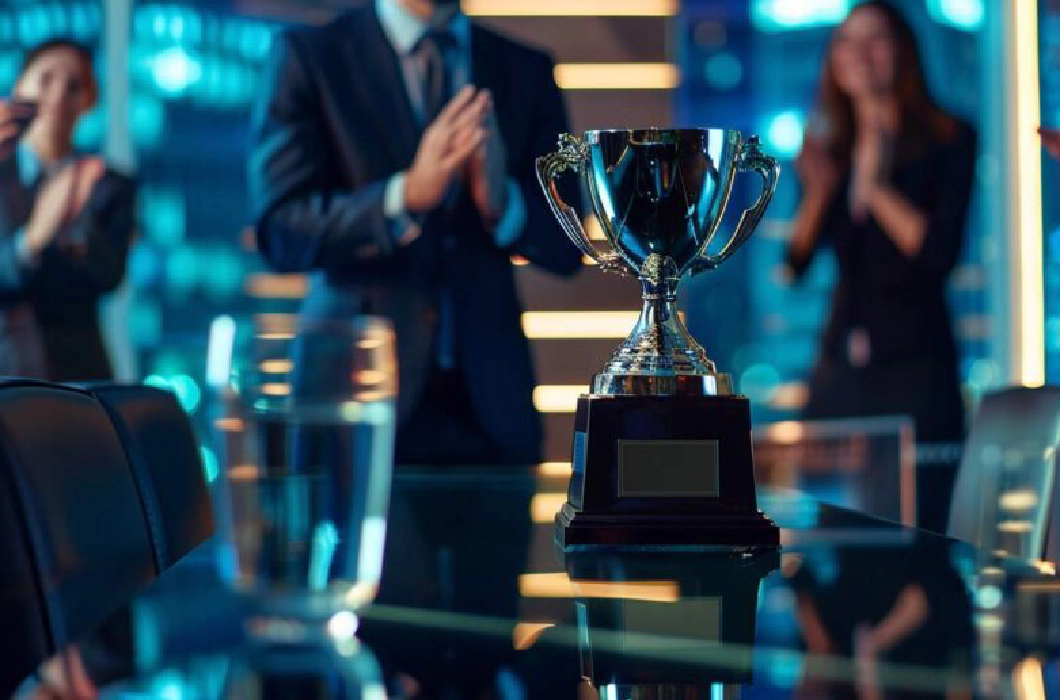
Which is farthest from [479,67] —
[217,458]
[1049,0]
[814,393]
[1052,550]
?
[217,458]

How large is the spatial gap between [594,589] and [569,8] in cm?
282

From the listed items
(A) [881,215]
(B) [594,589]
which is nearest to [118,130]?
(A) [881,215]

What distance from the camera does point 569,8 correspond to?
339cm

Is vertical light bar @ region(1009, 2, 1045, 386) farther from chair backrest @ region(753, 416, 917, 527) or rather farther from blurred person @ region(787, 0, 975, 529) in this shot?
chair backrest @ region(753, 416, 917, 527)

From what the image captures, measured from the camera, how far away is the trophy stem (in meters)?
1.02

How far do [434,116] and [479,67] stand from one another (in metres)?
0.17

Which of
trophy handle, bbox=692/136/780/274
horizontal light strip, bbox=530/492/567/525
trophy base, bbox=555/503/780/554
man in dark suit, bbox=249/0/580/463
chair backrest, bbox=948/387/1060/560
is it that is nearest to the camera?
trophy base, bbox=555/503/780/554

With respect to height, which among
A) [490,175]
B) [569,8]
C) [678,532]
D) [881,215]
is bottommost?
[678,532]

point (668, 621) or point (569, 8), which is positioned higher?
point (569, 8)

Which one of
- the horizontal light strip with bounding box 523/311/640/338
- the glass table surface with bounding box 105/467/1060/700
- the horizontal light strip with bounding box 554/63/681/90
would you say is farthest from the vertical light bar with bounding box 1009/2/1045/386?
the glass table surface with bounding box 105/467/1060/700

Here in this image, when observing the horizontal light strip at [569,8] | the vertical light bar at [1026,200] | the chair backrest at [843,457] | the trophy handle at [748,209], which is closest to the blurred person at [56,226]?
the horizontal light strip at [569,8]

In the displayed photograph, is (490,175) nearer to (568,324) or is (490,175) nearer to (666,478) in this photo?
(568,324)

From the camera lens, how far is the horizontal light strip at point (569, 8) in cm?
336

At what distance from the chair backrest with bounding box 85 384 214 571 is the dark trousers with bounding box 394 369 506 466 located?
1.80 meters
